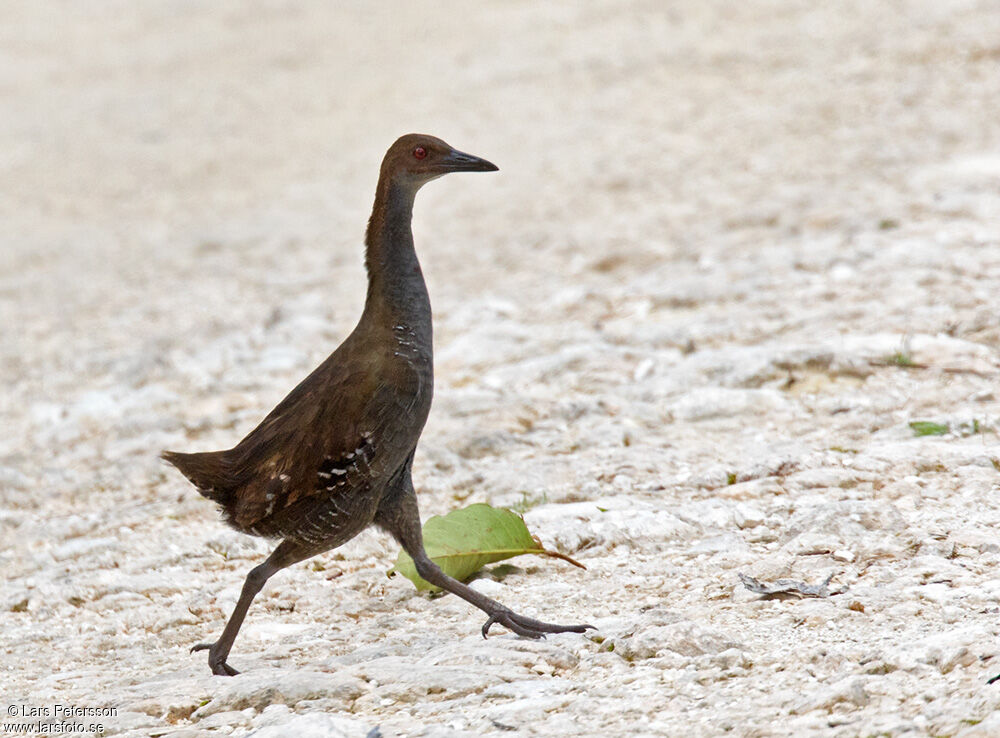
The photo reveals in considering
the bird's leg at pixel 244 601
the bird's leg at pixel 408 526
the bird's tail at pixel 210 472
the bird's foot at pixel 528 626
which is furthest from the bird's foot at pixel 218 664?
the bird's foot at pixel 528 626

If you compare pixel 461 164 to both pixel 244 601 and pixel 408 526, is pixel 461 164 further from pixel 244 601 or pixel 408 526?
pixel 244 601

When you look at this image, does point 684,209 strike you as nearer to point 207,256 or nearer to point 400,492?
point 207,256

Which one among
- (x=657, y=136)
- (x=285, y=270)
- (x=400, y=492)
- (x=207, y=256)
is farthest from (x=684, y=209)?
(x=400, y=492)

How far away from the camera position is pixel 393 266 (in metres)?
3.92

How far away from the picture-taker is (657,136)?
1013 cm

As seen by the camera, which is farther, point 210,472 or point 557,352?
point 557,352

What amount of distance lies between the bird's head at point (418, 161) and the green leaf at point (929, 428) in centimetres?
198

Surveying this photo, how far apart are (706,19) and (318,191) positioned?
4383 mm

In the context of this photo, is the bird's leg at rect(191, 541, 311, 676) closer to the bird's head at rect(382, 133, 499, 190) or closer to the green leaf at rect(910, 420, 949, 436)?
the bird's head at rect(382, 133, 499, 190)

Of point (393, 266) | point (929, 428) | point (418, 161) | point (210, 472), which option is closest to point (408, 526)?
point (210, 472)

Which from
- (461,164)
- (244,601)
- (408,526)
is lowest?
(244,601)

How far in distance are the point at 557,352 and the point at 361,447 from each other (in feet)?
9.88

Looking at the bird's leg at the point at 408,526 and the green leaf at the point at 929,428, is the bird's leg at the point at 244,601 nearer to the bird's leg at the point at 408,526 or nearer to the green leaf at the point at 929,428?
the bird's leg at the point at 408,526

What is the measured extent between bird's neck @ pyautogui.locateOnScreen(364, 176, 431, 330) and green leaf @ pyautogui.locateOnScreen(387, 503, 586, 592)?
695 mm
